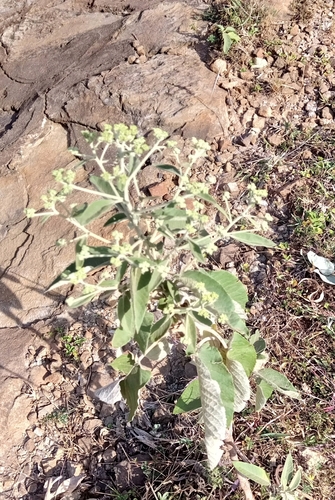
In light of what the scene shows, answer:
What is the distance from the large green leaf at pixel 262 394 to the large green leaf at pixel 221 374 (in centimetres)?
22

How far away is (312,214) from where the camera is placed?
258cm

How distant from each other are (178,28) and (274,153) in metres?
1.28

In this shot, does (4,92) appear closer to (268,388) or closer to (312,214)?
(312,214)

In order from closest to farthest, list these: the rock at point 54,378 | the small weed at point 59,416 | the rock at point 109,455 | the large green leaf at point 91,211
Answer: the large green leaf at point 91,211 → the rock at point 109,455 → the small weed at point 59,416 → the rock at point 54,378

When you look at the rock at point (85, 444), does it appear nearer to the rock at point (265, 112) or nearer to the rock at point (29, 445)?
the rock at point (29, 445)

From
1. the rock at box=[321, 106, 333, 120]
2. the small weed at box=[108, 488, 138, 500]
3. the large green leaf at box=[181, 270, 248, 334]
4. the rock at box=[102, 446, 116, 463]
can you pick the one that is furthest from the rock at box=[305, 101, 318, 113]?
the small weed at box=[108, 488, 138, 500]

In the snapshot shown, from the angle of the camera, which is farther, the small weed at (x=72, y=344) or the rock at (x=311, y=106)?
the rock at (x=311, y=106)

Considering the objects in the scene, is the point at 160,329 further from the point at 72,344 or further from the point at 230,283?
the point at 72,344

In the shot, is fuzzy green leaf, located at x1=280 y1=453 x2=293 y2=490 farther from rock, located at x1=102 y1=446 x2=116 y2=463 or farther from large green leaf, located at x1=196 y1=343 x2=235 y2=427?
rock, located at x1=102 y1=446 x2=116 y2=463

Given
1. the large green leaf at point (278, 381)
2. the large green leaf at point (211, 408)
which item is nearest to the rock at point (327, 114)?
the large green leaf at point (278, 381)

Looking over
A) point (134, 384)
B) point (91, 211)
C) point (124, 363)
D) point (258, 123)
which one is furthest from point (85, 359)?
point (258, 123)

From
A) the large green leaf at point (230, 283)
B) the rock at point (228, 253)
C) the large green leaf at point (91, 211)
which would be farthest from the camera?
the rock at point (228, 253)

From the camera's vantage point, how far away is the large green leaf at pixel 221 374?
1657mm

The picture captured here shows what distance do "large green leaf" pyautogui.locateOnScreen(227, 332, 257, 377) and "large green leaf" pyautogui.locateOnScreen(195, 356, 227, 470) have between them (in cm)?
16
